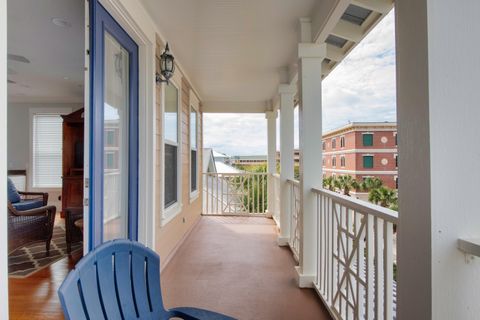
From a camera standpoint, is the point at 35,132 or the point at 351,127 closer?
the point at 351,127

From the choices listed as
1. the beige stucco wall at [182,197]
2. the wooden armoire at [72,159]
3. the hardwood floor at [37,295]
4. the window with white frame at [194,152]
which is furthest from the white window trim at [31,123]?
→ the hardwood floor at [37,295]

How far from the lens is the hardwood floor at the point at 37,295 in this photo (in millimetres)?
2229

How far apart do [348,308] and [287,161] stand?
258 cm

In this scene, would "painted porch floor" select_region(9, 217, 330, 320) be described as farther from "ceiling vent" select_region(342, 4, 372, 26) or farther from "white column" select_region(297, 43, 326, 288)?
"ceiling vent" select_region(342, 4, 372, 26)

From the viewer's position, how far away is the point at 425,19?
93cm

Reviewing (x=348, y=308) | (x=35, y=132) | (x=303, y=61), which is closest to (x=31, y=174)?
(x=35, y=132)

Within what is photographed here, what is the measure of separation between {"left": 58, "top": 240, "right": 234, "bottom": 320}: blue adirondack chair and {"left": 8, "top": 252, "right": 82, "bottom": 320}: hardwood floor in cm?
144

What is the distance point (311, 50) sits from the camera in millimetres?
2742

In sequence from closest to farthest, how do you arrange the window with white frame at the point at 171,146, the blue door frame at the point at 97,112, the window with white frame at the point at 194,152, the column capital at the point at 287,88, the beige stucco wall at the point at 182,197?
the blue door frame at the point at 97,112 < the beige stucco wall at the point at 182,197 < the window with white frame at the point at 171,146 < the column capital at the point at 287,88 < the window with white frame at the point at 194,152

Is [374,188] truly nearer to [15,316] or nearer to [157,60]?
[157,60]

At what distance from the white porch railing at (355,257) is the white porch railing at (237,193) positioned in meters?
3.95

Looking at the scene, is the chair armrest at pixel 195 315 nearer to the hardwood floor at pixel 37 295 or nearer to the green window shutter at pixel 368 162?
the hardwood floor at pixel 37 295

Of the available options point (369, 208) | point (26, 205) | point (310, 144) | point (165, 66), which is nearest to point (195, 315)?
point (369, 208)

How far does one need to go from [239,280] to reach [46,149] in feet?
18.3
